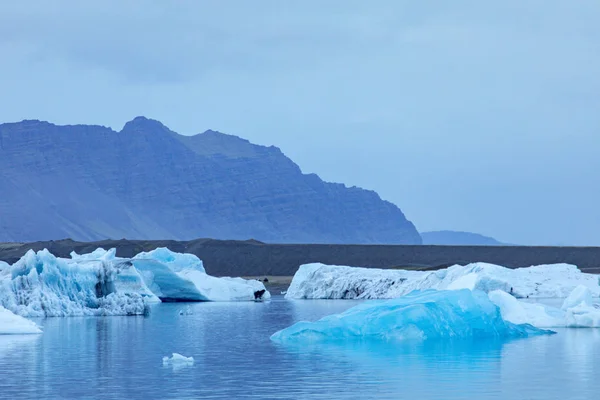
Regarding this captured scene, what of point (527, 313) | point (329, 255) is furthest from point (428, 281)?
point (329, 255)

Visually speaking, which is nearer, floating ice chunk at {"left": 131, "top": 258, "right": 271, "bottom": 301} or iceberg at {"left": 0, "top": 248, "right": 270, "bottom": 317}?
iceberg at {"left": 0, "top": 248, "right": 270, "bottom": 317}

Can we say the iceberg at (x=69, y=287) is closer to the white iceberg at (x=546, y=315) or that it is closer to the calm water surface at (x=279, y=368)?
the calm water surface at (x=279, y=368)

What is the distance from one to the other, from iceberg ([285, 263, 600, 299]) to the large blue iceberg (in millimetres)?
13384

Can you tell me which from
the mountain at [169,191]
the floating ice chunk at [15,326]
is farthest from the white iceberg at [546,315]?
the mountain at [169,191]

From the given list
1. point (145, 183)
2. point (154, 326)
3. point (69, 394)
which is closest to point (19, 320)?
point (154, 326)

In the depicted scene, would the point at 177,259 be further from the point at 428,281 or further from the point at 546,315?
the point at 546,315

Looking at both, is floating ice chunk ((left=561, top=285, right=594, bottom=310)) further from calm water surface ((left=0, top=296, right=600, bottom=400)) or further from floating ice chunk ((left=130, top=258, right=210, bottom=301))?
floating ice chunk ((left=130, top=258, right=210, bottom=301))

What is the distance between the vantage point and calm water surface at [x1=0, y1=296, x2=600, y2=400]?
539 inches

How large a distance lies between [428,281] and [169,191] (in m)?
140

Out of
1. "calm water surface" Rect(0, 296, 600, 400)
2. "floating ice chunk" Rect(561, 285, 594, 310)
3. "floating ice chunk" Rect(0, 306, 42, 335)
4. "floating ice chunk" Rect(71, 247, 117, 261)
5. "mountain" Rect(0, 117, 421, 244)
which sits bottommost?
"calm water surface" Rect(0, 296, 600, 400)

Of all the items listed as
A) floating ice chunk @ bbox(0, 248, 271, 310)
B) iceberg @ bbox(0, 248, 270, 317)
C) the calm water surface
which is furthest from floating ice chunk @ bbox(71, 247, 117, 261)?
the calm water surface

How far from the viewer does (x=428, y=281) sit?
3953cm

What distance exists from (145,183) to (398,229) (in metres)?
41.1

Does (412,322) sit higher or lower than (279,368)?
higher
